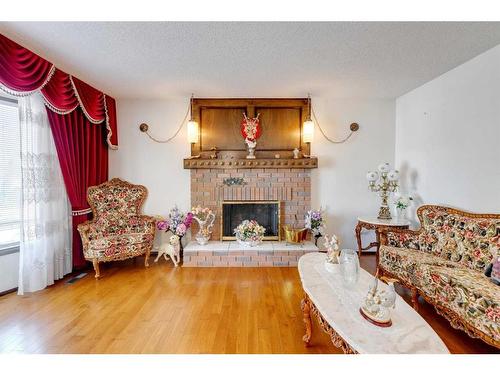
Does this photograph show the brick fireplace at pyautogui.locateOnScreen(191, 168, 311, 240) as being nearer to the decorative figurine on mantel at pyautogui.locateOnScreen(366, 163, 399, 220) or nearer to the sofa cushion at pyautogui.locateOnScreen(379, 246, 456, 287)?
the decorative figurine on mantel at pyautogui.locateOnScreen(366, 163, 399, 220)

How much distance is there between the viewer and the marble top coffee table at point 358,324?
1.09 meters

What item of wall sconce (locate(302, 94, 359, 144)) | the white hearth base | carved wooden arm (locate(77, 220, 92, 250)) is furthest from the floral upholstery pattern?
carved wooden arm (locate(77, 220, 92, 250))

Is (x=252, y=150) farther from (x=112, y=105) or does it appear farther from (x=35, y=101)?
(x=35, y=101)

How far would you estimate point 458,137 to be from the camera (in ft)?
8.46

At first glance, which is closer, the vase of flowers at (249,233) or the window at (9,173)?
the window at (9,173)

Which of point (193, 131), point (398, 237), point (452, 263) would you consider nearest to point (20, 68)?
point (193, 131)

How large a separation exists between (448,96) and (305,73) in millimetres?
1581

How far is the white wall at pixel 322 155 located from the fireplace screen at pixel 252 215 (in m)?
0.61

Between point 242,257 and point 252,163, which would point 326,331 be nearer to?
point 242,257

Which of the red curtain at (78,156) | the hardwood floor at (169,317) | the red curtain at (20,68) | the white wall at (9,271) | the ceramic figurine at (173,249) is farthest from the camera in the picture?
the ceramic figurine at (173,249)

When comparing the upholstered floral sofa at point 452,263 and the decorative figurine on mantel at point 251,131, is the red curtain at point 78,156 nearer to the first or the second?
the decorative figurine on mantel at point 251,131

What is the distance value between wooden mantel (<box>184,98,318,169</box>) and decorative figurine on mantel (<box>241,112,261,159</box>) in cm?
13

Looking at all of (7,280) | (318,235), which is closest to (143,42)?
(7,280)

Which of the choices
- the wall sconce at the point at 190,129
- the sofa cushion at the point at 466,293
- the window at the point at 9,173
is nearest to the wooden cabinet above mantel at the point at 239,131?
the wall sconce at the point at 190,129
